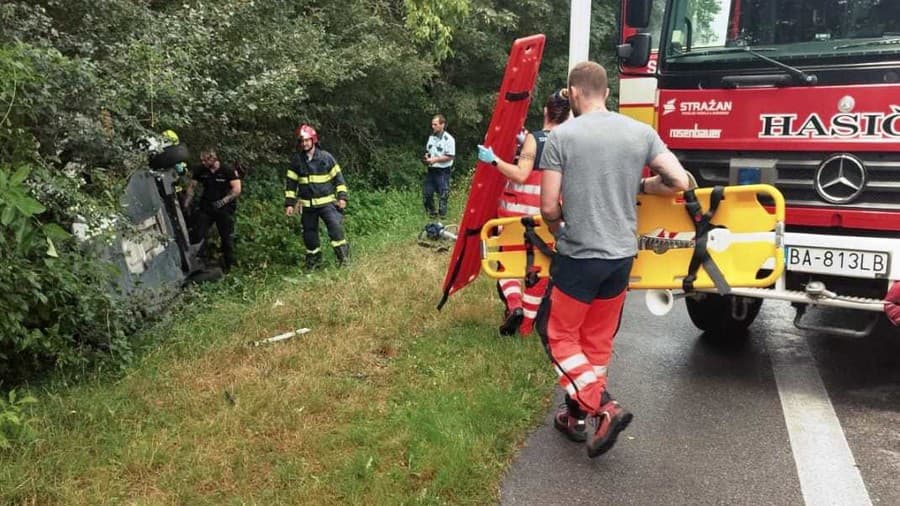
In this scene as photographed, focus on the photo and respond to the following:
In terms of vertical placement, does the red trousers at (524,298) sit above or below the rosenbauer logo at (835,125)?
below

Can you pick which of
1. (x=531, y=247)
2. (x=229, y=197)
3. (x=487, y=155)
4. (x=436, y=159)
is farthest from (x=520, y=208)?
(x=436, y=159)

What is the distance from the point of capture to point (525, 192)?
17.3ft

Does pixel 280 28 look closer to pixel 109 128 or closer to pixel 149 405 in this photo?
pixel 109 128

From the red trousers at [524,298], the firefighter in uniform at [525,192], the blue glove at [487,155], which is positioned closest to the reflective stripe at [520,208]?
the firefighter in uniform at [525,192]

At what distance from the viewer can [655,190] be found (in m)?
3.89

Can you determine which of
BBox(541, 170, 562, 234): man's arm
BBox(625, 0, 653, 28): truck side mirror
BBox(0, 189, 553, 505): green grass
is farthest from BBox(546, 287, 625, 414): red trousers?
BBox(625, 0, 653, 28): truck side mirror

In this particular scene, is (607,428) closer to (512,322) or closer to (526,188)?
(512,322)

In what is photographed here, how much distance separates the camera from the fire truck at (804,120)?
416cm

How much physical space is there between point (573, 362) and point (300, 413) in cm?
150

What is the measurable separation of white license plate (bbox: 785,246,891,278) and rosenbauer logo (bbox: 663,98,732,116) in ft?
3.18

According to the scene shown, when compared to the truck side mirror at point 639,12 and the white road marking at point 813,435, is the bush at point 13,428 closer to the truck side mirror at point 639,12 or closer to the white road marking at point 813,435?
the white road marking at point 813,435

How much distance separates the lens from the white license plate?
Answer: 4066mm

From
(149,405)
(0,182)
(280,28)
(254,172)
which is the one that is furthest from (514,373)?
(254,172)

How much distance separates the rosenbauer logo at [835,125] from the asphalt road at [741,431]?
1496 millimetres
